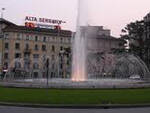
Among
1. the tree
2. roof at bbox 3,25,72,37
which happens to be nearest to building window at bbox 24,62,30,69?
roof at bbox 3,25,72,37

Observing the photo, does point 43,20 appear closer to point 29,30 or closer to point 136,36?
point 29,30

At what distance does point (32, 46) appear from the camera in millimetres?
122750

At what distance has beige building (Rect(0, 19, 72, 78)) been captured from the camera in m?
117

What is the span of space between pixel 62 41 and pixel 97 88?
329ft

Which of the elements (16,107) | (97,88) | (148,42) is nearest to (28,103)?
(16,107)

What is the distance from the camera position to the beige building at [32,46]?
117 m

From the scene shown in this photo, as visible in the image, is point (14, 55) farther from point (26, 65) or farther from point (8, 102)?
point (8, 102)

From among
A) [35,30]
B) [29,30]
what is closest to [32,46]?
[29,30]

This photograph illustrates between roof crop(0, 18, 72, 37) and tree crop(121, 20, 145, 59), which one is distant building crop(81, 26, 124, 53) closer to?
roof crop(0, 18, 72, 37)

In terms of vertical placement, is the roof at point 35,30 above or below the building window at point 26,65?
above

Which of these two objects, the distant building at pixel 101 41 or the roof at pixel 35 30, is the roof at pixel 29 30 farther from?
the distant building at pixel 101 41

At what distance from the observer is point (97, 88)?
2938 cm

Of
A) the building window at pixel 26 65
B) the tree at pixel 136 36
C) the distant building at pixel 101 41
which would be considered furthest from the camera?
the distant building at pixel 101 41

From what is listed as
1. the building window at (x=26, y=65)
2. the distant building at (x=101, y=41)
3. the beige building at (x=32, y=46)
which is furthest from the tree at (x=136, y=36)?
the distant building at (x=101, y=41)
